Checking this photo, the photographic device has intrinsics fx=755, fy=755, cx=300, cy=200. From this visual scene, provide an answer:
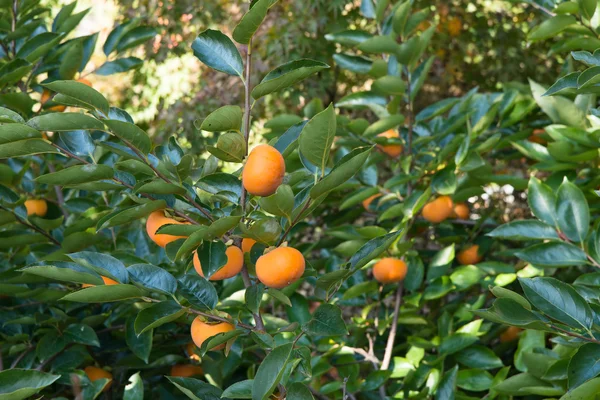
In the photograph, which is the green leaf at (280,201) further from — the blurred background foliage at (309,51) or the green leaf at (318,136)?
the blurred background foliage at (309,51)

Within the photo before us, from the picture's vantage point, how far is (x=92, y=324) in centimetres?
137

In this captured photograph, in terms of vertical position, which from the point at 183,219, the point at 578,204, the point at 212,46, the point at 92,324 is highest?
the point at 212,46

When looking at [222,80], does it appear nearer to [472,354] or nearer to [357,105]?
[357,105]

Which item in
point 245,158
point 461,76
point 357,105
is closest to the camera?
point 245,158

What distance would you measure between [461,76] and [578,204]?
6.45 feet

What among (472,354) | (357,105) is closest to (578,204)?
(472,354)

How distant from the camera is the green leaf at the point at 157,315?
92cm

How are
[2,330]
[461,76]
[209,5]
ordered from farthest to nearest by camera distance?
[461,76]
[209,5]
[2,330]

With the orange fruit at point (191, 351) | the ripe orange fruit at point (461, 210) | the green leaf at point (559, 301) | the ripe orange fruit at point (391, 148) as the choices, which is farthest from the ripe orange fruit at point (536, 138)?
the orange fruit at point (191, 351)

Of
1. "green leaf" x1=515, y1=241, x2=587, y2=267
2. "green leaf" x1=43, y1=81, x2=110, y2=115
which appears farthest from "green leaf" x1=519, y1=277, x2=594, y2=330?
"green leaf" x1=43, y1=81, x2=110, y2=115

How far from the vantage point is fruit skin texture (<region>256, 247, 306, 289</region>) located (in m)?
0.91

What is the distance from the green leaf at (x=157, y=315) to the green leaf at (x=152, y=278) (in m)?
0.02

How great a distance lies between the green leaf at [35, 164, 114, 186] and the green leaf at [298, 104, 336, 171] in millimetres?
257

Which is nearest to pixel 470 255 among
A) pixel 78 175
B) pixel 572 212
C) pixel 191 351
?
pixel 572 212
